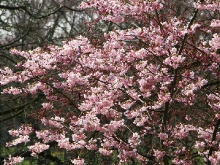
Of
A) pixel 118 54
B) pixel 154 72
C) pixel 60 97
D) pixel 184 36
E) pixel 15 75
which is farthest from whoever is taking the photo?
pixel 60 97

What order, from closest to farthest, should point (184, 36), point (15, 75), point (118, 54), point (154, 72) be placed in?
point (184, 36), point (154, 72), point (118, 54), point (15, 75)

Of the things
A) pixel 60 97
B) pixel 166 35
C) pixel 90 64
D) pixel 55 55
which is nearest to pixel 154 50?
pixel 166 35

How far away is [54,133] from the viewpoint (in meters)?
6.05

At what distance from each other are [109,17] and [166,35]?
1070mm

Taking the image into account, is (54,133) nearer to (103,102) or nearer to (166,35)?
(103,102)

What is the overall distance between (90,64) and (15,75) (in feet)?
4.26

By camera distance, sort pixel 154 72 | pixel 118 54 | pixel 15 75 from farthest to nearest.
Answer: pixel 15 75 < pixel 118 54 < pixel 154 72

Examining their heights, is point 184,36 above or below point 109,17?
below

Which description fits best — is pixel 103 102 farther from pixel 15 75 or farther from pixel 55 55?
pixel 15 75

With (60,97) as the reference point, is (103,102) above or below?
below

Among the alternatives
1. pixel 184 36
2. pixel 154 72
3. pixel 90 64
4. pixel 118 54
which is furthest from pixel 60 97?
pixel 184 36

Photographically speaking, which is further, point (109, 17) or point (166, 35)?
point (109, 17)

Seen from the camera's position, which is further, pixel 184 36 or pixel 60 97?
pixel 60 97

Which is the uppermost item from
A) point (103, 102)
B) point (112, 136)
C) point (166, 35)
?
point (166, 35)
